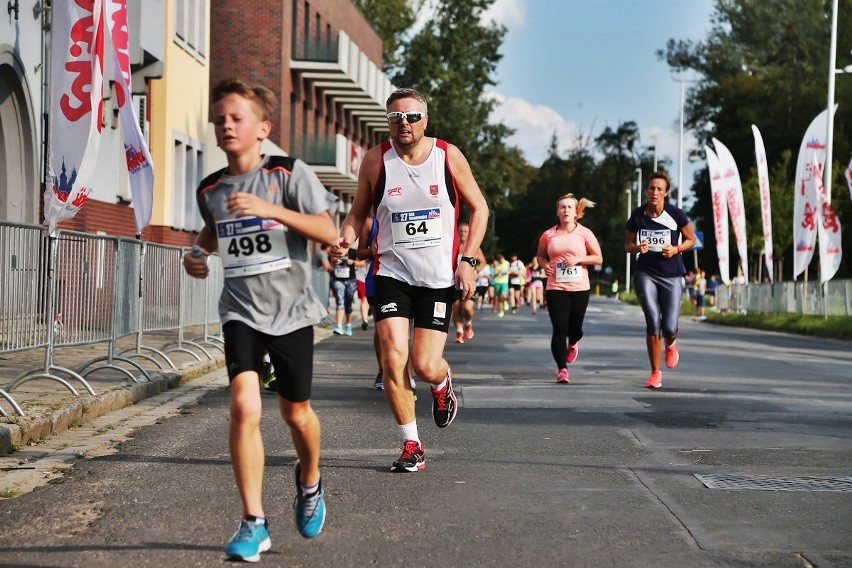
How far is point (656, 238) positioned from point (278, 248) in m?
8.90

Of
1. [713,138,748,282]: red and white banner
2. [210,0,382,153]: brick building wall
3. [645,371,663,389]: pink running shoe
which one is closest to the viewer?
[645,371,663,389]: pink running shoe

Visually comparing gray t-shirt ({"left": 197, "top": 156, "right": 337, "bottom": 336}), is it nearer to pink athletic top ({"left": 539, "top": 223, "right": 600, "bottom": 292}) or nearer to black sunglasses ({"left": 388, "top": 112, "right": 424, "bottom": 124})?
black sunglasses ({"left": 388, "top": 112, "right": 424, "bottom": 124})

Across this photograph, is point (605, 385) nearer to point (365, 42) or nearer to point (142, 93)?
point (142, 93)

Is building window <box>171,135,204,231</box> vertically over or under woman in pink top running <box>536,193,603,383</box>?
over

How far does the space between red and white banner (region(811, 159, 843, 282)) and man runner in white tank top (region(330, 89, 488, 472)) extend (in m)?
26.0

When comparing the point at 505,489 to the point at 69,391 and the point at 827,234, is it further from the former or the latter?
the point at 827,234

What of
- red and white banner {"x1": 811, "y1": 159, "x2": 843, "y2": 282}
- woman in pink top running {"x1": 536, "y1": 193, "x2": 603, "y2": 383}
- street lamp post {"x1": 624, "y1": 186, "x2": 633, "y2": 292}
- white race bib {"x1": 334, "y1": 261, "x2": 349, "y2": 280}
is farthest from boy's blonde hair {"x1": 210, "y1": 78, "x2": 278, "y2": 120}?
street lamp post {"x1": 624, "y1": 186, "x2": 633, "y2": 292}

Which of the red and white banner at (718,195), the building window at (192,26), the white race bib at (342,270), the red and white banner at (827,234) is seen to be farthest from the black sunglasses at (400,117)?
the red and white banner at (718,195)

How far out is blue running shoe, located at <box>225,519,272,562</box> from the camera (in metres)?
5.54

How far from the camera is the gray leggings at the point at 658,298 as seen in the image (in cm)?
1439

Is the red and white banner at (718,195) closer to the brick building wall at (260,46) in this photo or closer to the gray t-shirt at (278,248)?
the brick building wall at (260,46)

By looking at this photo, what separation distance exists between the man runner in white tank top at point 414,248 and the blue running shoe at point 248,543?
9.15 feet

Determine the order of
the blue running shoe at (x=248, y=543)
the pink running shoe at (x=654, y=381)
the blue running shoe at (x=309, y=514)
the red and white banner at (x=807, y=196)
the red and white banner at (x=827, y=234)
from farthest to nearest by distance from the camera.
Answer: the red and white banner at (x=807, y=196), the red and white banner at (x=827, y=234), the pink running shoe at (x=654, y=381), the blue running shoe at (x=309, y=514), the blue running shoe at (x=248, y=543)

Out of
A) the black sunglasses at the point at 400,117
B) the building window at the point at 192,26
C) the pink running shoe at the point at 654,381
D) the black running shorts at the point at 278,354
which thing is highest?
the building window at the point at 192,26
